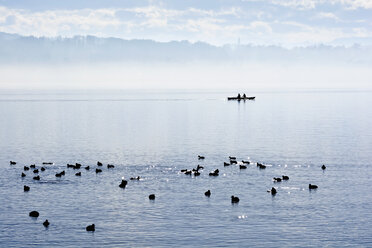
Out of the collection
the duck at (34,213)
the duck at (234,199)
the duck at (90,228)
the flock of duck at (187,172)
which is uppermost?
the flock of duck at (187,172)

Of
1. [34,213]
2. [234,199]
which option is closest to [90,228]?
[34,213]

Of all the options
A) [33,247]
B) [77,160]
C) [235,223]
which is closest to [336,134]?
[77,160]

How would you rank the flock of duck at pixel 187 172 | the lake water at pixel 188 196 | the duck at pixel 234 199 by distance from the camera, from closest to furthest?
1. the lake water at pixel 188 196
2. the duck at pixel 234 199
3. the flock of duck at pixel 187 172

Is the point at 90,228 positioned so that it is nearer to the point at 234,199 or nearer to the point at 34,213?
the point at 34,213

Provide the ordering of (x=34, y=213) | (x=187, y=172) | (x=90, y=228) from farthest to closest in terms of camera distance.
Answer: (x=187, y=172) < (x=34, y=213) < (x=90, y=228)

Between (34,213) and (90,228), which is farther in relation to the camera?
(34,213)

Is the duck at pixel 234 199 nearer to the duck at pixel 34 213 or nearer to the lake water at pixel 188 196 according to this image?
the lake water at pixel 188 196

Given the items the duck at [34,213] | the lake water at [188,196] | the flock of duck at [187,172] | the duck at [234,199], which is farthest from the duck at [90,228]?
the duck at [234,199]

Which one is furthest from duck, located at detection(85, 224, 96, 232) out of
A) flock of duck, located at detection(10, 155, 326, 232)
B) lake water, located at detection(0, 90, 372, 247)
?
flock of duck, located at detection(10, 155, 326, 232)

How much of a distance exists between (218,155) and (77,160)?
971 inches

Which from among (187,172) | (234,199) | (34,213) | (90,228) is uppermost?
(187,172)

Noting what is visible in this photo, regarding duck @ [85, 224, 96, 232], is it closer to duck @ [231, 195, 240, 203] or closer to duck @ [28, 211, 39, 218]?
duck @ [28, 211, 39, 218]

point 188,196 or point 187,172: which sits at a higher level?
point 187,172

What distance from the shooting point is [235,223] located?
50531 mm
